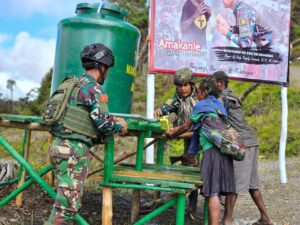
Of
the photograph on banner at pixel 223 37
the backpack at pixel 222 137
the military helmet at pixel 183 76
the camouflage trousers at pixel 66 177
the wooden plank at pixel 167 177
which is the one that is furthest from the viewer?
the photograph on banner at pixel 223 37

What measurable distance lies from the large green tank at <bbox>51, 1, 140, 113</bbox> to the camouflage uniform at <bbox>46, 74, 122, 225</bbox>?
4.19 feet

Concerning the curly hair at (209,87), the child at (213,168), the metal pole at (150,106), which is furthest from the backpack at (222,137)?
the metal pole at (150,106)

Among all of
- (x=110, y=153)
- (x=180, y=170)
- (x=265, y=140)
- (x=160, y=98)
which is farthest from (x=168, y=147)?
(x=110, y=153)

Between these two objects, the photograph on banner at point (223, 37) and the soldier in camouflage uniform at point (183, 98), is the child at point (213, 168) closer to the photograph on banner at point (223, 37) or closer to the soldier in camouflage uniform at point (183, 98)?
the soldier in camouflage uniform at point (183, 98)

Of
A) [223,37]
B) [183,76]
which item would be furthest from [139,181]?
[223,37]

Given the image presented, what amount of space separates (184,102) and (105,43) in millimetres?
1019

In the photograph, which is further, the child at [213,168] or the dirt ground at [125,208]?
the dirt ground at [125,208]

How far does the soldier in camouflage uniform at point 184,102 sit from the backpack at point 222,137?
77cm

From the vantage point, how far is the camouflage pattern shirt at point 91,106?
3170 millimetres

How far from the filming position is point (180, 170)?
4461 mm

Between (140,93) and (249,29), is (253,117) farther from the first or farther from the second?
(249,29)

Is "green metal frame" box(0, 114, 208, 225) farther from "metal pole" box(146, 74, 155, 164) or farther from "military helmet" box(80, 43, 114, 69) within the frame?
"metal pole" box(146, 74, 155, 164)

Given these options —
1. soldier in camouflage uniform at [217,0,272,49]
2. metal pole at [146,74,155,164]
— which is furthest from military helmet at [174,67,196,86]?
soldier in camouflage uniform at [217,0,272,49]

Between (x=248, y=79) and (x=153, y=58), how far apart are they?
156 cm
